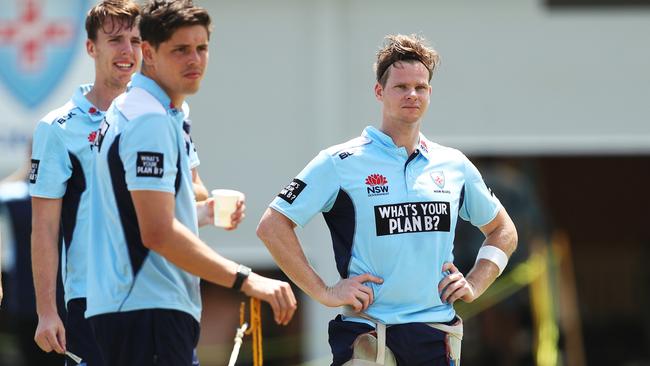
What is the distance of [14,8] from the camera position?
11.2m

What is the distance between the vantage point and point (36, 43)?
36.4ft

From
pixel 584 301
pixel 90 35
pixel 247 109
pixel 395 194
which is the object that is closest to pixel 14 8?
A: pixel 247 109

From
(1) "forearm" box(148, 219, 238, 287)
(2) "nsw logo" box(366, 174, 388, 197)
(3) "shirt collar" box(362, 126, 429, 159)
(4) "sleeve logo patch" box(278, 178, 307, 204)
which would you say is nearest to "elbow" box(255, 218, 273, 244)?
(4) "sleeve logo patch" box(278, 178, 307, 204)

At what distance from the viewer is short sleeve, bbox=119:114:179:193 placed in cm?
368

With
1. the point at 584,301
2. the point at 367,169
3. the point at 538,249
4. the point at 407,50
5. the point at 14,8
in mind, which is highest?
the point at 14,8

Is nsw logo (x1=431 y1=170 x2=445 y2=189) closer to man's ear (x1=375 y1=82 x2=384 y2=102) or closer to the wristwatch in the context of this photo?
man's ear (x1=375 y1=82 x2=384 y2=102)

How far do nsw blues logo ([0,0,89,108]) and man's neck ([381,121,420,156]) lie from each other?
6.87 metres

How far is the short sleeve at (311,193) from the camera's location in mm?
4609

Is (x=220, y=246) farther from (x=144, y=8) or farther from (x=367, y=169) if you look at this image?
(x=144, y=8)

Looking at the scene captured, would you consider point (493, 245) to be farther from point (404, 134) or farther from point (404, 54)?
point (404, 54)

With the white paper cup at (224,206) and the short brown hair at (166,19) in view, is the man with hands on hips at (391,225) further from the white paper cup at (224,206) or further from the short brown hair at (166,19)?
the short brown hair at (166,19)

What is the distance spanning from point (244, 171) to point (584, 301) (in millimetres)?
6921

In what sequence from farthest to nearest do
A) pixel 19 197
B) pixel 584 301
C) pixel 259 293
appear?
pixel 584 301
pixel 19 197
pixel 259 293

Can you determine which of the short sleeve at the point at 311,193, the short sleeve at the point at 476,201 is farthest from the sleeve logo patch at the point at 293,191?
the short sleeve at the point at 476,201
